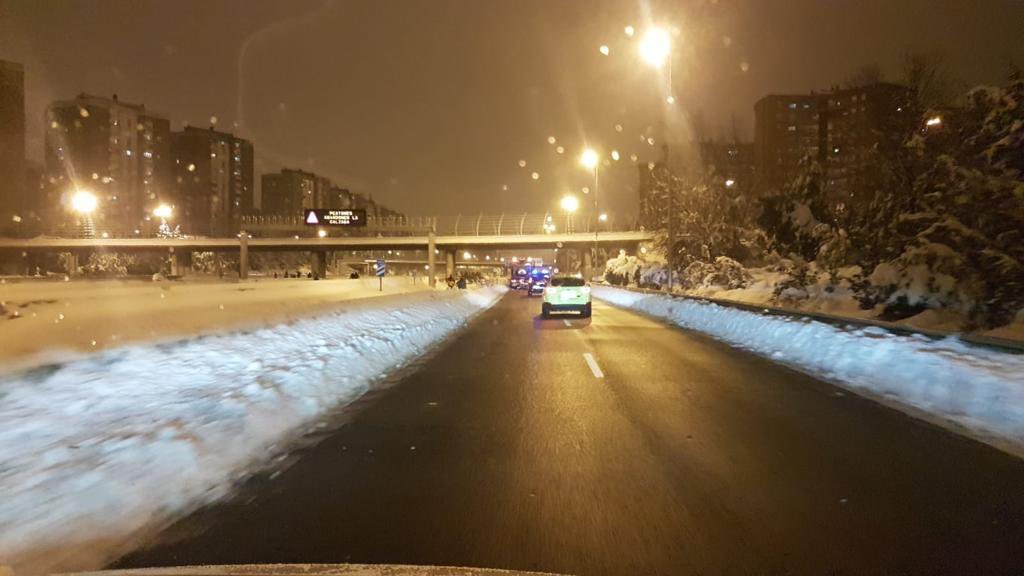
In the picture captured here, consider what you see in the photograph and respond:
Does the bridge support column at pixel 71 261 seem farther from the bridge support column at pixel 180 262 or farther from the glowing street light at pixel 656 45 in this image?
the glowing street light at pixel 656 45

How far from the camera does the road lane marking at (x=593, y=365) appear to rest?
13.0 metres

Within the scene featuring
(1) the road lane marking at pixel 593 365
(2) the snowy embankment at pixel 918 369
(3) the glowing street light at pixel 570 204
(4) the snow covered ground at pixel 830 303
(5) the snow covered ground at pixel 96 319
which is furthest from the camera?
(3) the glowing street light at pixel 570 204

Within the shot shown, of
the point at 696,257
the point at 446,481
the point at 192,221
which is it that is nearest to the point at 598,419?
the point at 446,481

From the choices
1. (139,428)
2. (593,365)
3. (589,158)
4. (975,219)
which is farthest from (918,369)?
(589,158)

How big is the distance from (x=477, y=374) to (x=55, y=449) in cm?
736

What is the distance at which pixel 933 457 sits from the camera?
23.2ft

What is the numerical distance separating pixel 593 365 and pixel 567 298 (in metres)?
14.3

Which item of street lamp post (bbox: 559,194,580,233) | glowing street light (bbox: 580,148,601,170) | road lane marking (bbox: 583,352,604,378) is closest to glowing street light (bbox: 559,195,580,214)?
street lamp post (bbox: 559,194,580,233)

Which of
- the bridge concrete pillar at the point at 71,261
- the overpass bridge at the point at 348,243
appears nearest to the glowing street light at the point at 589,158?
the overpass bridge at the point at 348,243

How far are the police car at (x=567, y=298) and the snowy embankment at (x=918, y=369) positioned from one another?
9.80m

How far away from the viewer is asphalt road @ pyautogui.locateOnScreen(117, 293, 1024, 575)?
15.2ft

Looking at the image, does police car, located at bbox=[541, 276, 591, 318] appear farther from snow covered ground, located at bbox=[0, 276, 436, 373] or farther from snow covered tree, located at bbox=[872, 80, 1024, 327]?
snow covered tree, located at bbox=[872, 80, 1024, 327]

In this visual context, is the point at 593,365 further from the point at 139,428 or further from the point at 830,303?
the point at 830,303

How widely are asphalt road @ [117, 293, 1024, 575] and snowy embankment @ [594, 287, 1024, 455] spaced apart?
78 centimetres
